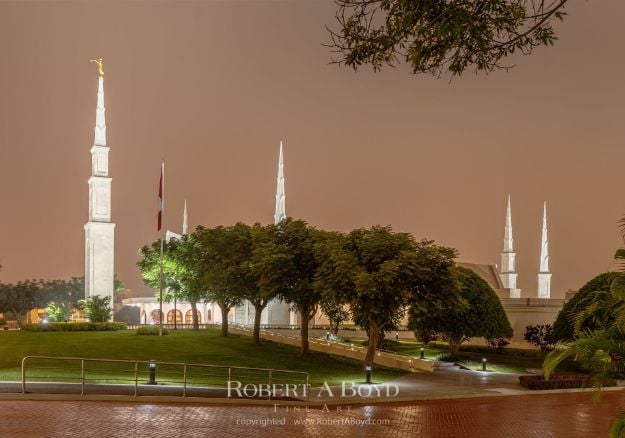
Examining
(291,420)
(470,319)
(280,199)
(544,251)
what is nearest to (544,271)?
(544,251)

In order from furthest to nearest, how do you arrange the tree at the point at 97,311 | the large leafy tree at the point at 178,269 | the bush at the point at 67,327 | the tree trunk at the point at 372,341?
the tree at the point at 97,311 → the large leafy tree at the point at 178,269 → the bush at the point at 67,327 → the tree trunk at the point at 372,341

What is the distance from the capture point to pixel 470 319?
154ft

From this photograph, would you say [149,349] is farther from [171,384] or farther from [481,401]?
[481,401]

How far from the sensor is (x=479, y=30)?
1038 cm

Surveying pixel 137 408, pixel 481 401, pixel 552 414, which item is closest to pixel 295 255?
pixel 481 401

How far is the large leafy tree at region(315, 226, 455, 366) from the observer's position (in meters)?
33.2

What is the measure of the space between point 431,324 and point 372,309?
15237 mm

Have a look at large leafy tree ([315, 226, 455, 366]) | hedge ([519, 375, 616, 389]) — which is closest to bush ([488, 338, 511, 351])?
large leafy tree ([315, 226, 455, 366])

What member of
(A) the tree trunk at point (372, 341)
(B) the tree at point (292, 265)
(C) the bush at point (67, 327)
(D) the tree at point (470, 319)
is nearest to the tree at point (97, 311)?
(C) the bush at point (67, 327)

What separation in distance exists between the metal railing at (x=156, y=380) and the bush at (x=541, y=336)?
1076 inches

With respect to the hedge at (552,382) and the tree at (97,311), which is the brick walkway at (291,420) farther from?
the tree at (97,311)

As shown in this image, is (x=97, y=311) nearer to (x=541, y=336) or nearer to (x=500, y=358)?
(x=500, y=358)

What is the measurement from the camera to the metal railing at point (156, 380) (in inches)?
807

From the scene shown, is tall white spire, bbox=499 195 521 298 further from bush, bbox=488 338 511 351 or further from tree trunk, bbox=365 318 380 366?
tree trunk, bbox=365 318 380 366
